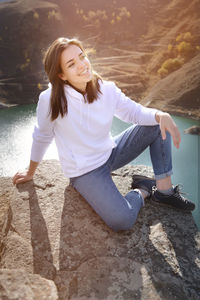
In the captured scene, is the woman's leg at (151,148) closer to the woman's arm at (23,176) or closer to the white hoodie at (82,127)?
the white hoodie at (82,127)

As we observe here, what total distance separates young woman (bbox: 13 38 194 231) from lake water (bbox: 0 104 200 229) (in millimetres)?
2788

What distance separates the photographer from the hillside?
16797mm

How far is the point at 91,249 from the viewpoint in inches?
61.7

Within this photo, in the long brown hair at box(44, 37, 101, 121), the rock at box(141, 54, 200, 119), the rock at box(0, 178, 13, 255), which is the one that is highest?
the long brown hair at box(44, 37, 101, 121)

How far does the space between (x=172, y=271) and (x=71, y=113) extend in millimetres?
1193

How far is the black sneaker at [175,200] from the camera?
1.95 m

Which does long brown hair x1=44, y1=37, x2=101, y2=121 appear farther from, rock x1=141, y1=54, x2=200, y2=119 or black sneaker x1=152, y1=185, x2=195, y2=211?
rock x1=141, y1=54, x2=200, y2=119

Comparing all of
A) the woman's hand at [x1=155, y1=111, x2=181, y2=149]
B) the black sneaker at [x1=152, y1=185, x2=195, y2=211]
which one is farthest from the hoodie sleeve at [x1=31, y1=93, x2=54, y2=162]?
the black sneaker at [x1=152, y1=185, x2=195, y2=211]

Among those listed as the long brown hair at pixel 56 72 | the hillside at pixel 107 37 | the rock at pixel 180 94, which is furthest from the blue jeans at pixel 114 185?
the hillside at pixel 107 37

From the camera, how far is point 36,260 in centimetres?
147

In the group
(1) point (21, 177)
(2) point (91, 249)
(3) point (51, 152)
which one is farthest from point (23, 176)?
(3) point (51, 152)

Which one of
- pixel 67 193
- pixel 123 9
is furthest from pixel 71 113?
pixel 123 9

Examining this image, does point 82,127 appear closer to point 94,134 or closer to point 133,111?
point 94,134

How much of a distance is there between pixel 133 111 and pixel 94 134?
14.3 inches
